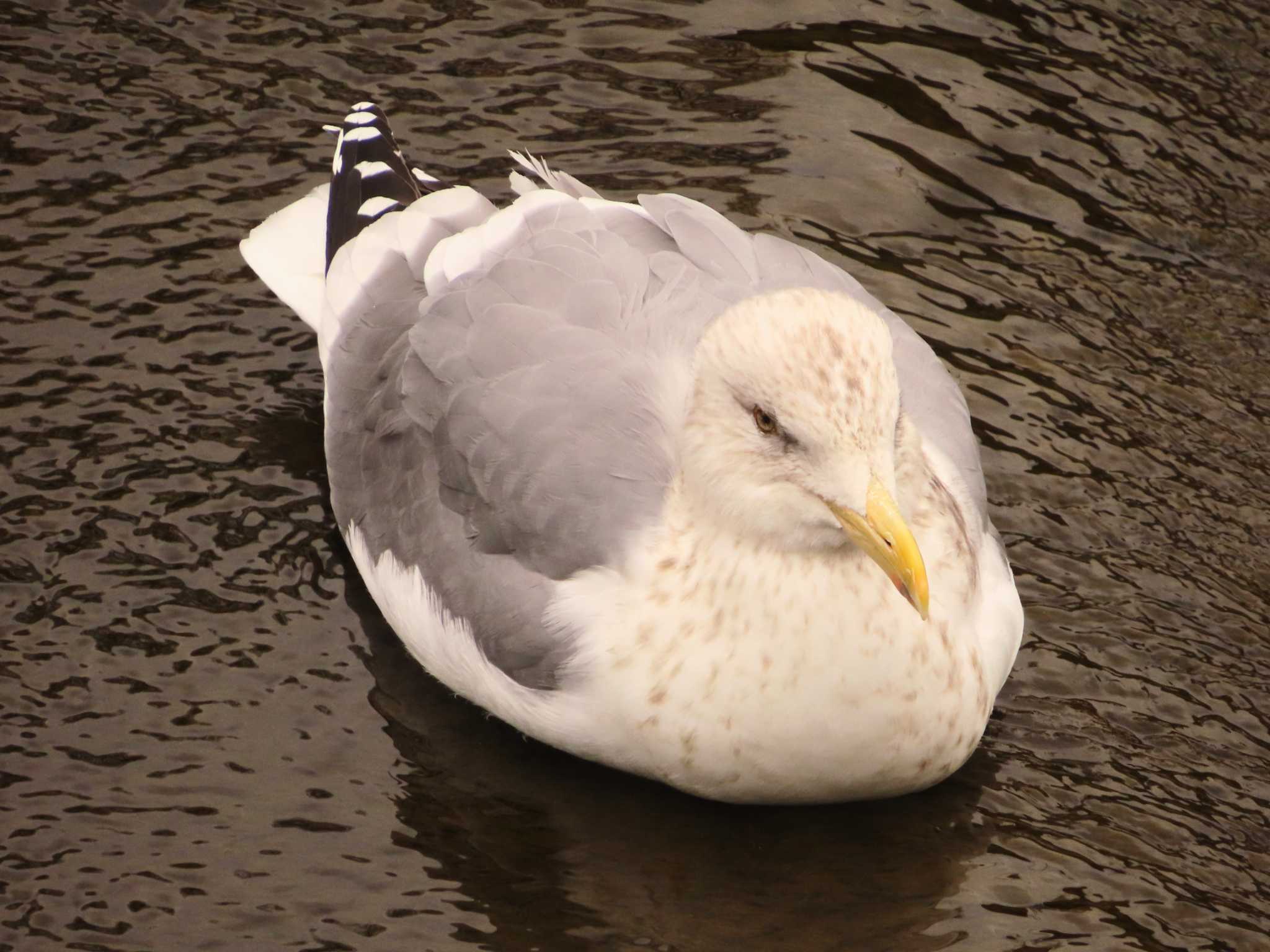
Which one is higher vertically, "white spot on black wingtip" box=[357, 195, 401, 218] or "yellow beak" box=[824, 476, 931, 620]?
"yellow beak" box=[824, 476, 931, 620]

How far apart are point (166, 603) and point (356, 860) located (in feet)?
4.27

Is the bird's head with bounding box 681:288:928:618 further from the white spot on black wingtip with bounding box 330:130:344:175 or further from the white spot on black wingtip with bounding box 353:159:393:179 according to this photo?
the white spot on black wingtip with bounding box 330:130:344:175

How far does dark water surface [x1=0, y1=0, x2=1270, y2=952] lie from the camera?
5.14 m

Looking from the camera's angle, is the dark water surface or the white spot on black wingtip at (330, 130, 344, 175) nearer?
the dark water surface

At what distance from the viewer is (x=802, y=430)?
4727 millimetres

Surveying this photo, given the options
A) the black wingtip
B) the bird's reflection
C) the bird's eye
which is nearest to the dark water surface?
the bird's reflection

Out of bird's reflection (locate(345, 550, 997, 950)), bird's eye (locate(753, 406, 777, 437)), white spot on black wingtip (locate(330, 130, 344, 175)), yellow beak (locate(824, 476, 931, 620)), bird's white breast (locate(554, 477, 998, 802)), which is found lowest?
bird's reflection (locate(345, 550, 997, 950))

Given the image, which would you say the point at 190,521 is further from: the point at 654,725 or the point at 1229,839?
the point at 1229,839

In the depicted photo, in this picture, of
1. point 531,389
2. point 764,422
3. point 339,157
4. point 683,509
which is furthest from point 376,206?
point 764,422

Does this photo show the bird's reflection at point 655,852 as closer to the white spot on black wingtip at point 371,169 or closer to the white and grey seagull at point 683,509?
the white and grey seagull at point 683,509

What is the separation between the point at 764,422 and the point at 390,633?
182 centimetres

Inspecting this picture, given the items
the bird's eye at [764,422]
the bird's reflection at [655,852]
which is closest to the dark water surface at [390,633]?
the bird's reflection at [655,852]

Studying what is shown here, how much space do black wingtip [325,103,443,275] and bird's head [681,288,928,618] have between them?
7.22 ft

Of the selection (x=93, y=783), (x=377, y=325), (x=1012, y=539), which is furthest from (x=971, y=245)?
(x=93, y=783)
